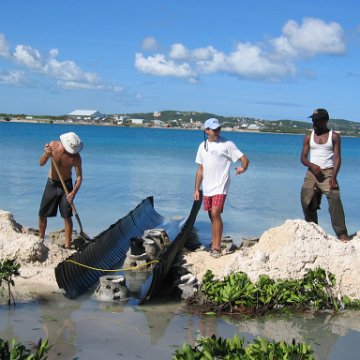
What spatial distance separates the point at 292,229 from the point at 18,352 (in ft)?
15.4

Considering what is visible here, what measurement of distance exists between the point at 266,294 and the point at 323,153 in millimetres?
2761

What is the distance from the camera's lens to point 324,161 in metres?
8.62

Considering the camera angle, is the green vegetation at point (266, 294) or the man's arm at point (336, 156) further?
the man's arm at point (336, 156)

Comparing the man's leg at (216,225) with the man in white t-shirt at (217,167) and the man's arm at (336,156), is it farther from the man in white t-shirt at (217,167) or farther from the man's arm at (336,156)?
the man's arm at (336,156)

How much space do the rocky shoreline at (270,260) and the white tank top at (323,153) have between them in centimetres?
121

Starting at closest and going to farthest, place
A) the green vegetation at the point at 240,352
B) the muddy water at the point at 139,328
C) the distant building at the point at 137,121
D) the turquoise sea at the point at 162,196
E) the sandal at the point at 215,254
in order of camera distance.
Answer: the green vegetation at the point at 240,352, the muddy water at the point at 139,328, the sandal at the point at 215,254, the turquoise sea at the point at 162,196, the distant building at the point at 137,121

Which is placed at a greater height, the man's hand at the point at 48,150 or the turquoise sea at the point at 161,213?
the man's hand at the point at 48,150

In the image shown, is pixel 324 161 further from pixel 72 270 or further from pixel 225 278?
pixel 72 270

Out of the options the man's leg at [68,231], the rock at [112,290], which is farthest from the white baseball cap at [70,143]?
the rock at [112,290]

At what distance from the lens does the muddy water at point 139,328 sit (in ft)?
17.4

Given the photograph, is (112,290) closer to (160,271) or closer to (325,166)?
(160,271)

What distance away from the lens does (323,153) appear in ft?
28.2

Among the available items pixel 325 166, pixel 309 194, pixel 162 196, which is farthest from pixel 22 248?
pixel 162 196

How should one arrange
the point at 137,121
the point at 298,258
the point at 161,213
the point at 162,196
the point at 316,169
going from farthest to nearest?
1. the point at 137,121
2. the point at 162,196
3. the point at 161,213
4. the point at 316,169
5. the point at 298,258
